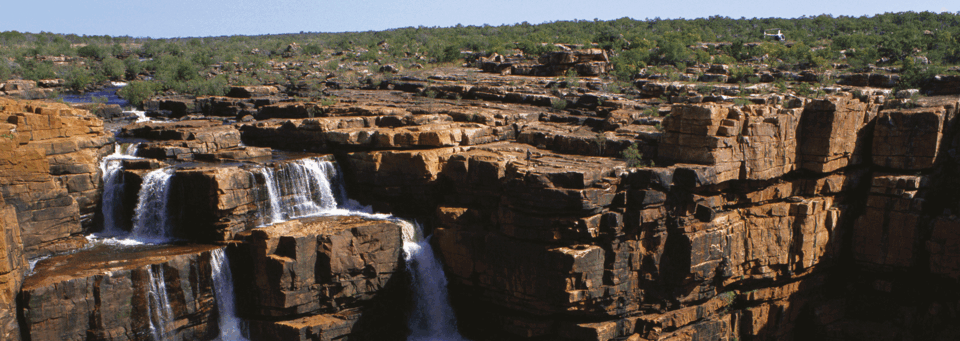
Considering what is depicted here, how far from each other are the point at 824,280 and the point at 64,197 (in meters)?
25.9

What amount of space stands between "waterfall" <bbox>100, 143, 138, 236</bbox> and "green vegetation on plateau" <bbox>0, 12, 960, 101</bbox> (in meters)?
16.9

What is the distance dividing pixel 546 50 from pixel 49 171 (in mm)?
37373

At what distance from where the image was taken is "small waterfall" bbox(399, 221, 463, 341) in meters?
23.8

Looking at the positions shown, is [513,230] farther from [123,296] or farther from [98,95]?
[98,95]

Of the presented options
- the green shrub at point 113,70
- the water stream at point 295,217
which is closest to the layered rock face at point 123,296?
the water stream at point 295,217

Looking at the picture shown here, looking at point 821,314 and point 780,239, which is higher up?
point 780,239

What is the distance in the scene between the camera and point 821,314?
25.1 meters

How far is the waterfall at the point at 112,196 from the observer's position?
24016mm

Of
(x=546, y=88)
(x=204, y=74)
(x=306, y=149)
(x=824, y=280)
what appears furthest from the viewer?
(x=204, y=74)

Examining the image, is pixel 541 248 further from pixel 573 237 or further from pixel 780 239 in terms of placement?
pixel 780 239

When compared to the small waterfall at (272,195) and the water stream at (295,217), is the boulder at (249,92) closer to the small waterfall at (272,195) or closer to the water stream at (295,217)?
the water stream at (295,217)

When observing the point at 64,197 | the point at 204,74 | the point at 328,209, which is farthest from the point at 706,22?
the point at 64,197

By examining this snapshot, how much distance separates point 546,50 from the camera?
2099 inches

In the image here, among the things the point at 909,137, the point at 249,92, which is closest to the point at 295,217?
the point at 249,92
